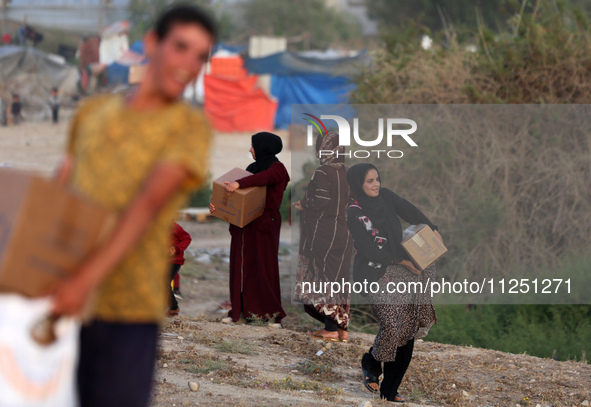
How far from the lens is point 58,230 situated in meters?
1.87

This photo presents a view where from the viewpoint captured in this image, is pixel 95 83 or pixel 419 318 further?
pixel 95 83

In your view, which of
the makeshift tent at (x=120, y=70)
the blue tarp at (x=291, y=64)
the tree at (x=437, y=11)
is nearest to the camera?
the blue tarp at (x=291, y=64)

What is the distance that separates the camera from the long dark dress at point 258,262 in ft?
21.6

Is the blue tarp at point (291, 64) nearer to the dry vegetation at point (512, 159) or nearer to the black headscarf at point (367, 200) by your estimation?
the dry vegetation at point (512, 159)

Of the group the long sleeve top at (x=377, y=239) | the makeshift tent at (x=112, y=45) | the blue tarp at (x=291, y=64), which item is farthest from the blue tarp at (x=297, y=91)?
the long sleeve top at (x=377, y=239)

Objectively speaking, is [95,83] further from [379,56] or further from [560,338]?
[560,338]

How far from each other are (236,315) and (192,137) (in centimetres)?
483

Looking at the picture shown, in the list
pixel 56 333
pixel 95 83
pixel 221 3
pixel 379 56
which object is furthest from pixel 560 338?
pixel 221 3

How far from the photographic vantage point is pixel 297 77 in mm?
25594

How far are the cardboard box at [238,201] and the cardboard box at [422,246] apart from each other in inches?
75.2

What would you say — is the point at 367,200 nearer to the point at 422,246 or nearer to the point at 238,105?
the point at 422,246

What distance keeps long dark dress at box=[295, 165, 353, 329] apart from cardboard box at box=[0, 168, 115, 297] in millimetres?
4533

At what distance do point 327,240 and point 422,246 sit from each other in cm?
198

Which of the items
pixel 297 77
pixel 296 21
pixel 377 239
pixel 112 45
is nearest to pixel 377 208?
pixel 377 239
